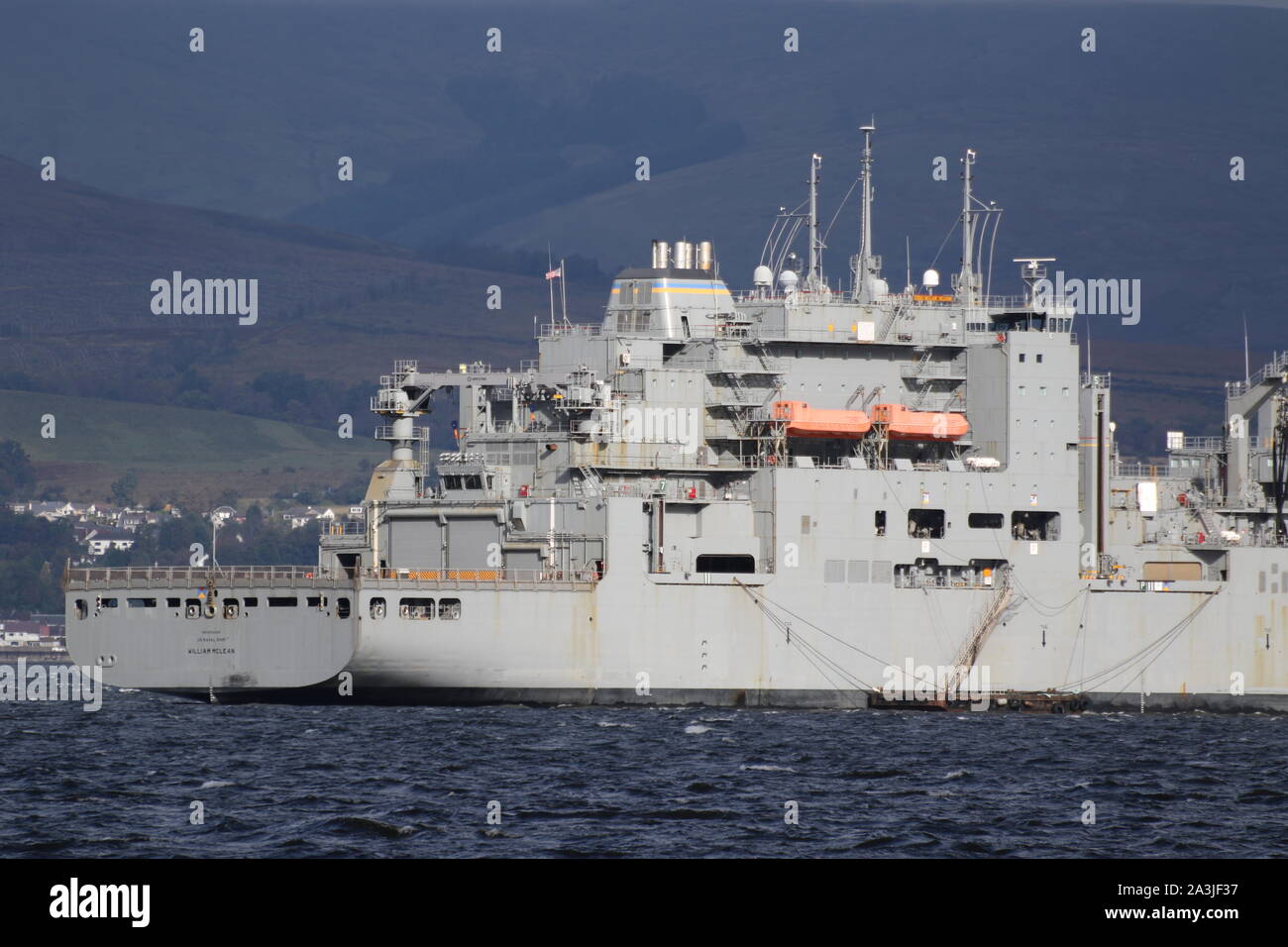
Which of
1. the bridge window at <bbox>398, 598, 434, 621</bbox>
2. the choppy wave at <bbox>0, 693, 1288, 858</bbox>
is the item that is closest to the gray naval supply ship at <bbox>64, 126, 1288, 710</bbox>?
the bridge window at <bbox>398, 598, 434, 621</bbox>

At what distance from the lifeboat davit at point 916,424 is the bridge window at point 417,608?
12955 mm

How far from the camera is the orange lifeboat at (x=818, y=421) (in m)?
58.6

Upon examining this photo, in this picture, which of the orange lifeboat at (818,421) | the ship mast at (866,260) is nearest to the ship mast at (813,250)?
the ship mast at (866,260)

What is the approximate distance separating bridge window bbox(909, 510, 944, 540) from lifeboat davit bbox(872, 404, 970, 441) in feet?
6.62

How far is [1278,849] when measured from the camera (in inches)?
1345

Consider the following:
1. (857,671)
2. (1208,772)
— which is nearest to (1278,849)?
(1208,772)

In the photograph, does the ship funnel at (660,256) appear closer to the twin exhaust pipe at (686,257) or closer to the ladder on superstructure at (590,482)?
the twin exhaust pipe at (686,257)

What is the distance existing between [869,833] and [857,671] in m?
22.7

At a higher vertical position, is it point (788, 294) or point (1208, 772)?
point (788, 294)

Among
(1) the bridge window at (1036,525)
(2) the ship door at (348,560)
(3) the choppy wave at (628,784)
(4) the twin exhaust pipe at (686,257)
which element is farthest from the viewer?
(4) the twin exhaust pipe at (686,257)

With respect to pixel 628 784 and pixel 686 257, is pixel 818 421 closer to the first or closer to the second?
pixel 686 257

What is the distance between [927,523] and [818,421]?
4004 millimetres

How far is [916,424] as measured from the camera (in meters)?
59.7
